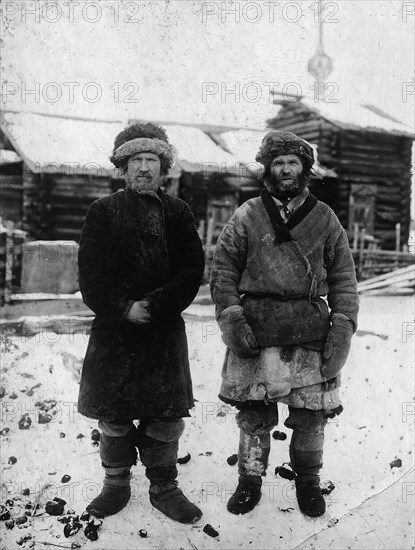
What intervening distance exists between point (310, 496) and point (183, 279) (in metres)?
1.33

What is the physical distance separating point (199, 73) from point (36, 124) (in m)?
1.17

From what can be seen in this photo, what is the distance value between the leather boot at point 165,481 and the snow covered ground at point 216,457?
0.26 ft

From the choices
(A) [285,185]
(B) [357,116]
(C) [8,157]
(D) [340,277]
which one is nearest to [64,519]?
(D) [340,277]

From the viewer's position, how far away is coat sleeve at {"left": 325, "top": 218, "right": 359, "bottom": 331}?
266cm

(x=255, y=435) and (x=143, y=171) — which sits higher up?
(x=143, y=171)

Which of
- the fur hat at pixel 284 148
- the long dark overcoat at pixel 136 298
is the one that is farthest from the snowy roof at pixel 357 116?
the long dark overcoat at pixel 136 298

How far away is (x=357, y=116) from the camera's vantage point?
13.4ft

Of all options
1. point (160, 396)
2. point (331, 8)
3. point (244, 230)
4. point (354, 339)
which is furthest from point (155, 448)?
point (331, 8)

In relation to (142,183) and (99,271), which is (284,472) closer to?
(99,271)

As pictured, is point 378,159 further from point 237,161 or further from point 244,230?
point 244,230

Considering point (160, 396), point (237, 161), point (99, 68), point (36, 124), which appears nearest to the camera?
point (160, 396)

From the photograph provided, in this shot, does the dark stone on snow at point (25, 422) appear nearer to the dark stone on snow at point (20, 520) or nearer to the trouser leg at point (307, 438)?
the dark stone on snow at point (20, 520)

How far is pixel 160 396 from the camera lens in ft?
8.46

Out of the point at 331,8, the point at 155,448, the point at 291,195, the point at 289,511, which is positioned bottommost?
the point at 289,511
